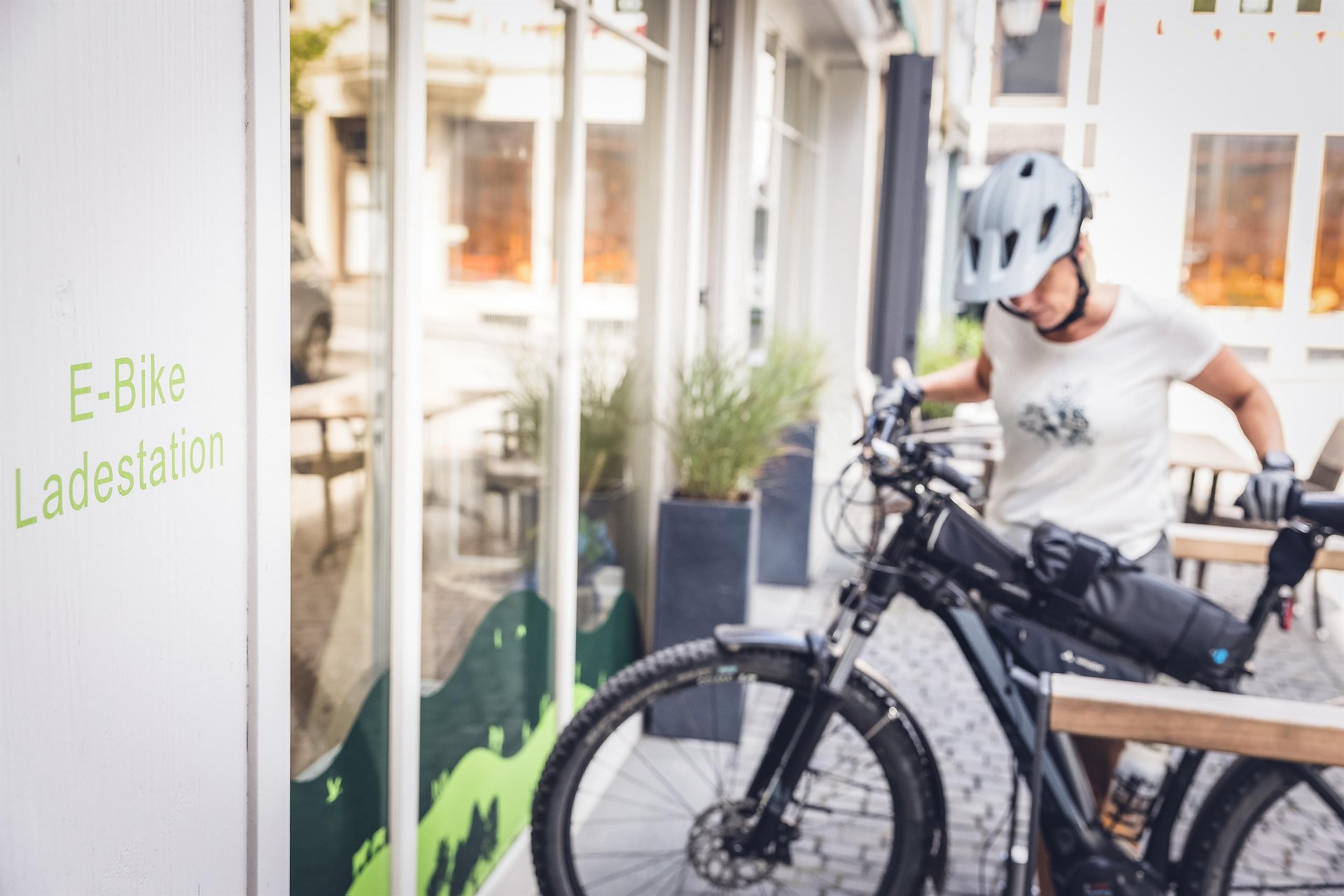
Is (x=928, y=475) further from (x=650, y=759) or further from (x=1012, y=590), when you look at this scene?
(x=650, y=759)

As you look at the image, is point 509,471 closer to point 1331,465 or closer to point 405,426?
point 405,426

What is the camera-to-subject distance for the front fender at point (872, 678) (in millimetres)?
2682

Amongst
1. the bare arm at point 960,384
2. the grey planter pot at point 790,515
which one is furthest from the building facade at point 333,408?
the grey planter pot at point 790,515

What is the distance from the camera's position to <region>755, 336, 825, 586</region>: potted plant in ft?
19.7

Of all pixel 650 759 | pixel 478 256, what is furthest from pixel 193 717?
pixel 650 759

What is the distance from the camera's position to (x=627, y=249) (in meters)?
4.18

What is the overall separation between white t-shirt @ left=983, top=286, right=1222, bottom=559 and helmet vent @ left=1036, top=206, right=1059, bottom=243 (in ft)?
1.14

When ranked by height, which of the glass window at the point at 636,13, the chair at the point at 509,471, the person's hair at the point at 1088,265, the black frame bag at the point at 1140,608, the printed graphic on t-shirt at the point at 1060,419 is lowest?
the black frame bag at the point at 1140,608

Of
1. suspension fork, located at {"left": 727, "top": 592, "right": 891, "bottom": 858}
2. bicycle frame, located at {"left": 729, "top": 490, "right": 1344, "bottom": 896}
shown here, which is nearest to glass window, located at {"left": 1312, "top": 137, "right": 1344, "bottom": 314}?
bicycle frame, located at {"left": 729, "top": 490, "right": 1344, "bottom": 896}

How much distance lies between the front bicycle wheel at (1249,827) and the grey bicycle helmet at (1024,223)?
3.45ft

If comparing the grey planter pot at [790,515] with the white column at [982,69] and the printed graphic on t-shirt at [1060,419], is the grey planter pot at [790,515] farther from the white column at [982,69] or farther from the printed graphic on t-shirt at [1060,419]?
the white column at [982,69]

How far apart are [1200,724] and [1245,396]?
735mm

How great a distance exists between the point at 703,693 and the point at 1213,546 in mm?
1902

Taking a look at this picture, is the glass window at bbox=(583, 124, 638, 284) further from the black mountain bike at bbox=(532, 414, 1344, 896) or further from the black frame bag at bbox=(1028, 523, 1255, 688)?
the black frame bag at bbox=(1028, 523, 1255, 688)
